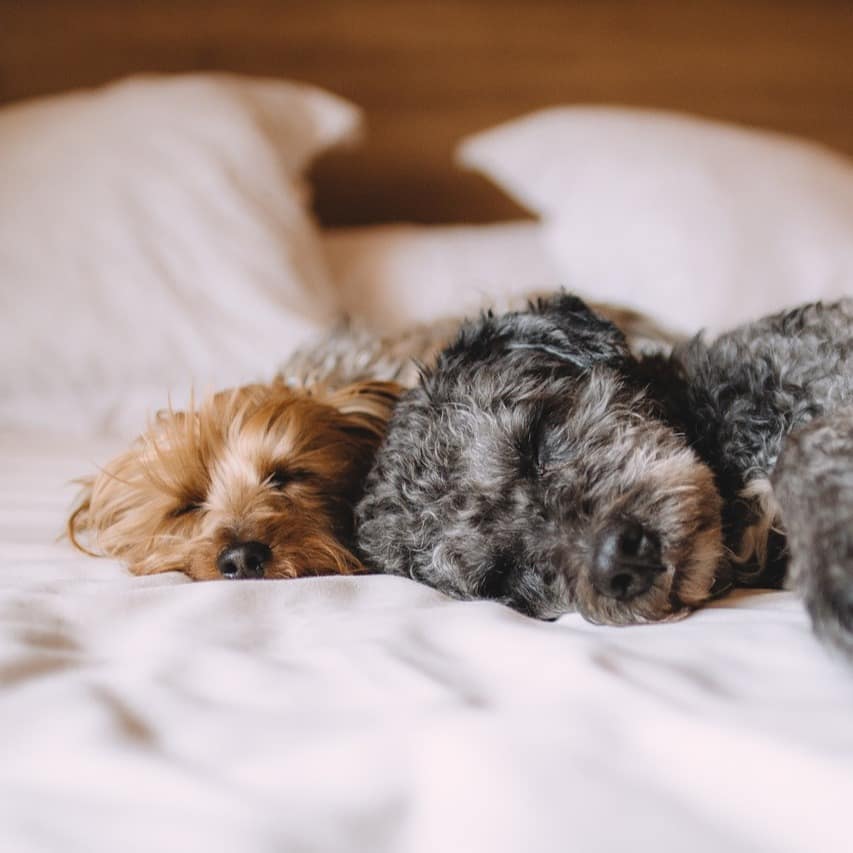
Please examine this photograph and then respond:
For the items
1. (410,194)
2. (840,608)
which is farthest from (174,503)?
(410,194)

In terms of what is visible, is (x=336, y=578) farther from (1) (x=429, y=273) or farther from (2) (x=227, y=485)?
(1) (x=429, y=273)

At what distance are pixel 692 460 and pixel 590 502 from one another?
0.18 meters

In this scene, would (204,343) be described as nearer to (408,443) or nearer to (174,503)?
(174,503)

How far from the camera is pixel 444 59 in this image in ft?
11.7

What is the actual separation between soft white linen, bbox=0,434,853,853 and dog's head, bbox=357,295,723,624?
109 mm

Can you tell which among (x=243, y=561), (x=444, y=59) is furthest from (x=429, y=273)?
(x=243, y=561)

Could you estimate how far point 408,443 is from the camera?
1623 mm

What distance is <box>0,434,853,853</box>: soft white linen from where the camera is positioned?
730 mm

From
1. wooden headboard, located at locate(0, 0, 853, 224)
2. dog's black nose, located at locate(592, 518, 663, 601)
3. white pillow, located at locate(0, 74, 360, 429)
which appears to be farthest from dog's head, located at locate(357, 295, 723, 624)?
wooden headboard, located at locate(0, 0, 853, 224)

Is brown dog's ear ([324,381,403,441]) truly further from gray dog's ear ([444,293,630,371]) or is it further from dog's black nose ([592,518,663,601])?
dog's black nose ([592,518,663,601])

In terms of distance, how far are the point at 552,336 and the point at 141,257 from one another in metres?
1.42

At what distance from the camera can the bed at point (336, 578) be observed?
759 mm

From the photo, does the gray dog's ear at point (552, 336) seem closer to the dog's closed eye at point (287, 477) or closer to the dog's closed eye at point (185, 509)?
the dog's closed eye at point (287, 477)

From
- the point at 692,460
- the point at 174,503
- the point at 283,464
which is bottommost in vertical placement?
the point at 174,503
